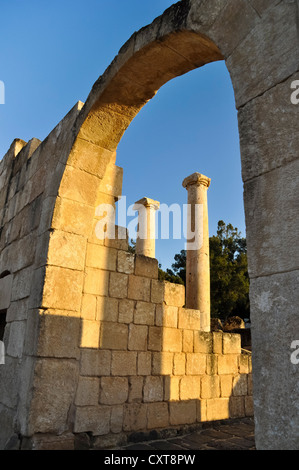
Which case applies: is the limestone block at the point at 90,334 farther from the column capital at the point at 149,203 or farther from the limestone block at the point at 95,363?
the column capital at the point at 149,203

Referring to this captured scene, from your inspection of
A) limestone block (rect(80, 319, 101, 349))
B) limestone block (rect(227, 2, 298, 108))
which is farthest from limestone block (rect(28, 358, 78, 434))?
limestone block (rect(227, 2, 298, 108))

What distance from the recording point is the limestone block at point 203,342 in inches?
209

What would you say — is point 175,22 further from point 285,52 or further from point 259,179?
point 259,179

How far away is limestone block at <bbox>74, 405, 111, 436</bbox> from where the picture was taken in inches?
155

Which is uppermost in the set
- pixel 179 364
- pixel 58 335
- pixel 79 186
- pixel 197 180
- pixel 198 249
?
pixel 197 180

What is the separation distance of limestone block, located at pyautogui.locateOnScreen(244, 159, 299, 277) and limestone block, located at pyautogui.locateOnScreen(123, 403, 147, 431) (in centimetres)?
317

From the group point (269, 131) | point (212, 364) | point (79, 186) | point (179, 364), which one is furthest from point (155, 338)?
point (269, 131)

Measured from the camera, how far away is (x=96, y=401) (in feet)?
13.5

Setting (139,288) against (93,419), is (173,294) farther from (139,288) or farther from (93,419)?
(93,419)

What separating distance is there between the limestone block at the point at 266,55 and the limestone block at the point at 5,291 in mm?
4176

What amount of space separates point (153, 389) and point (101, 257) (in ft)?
6.02

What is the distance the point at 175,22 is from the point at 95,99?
1.50 m

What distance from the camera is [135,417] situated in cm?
437

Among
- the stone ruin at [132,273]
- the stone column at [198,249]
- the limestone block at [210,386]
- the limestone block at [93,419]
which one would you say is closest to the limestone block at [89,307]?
the stone ruin at [132,273]
